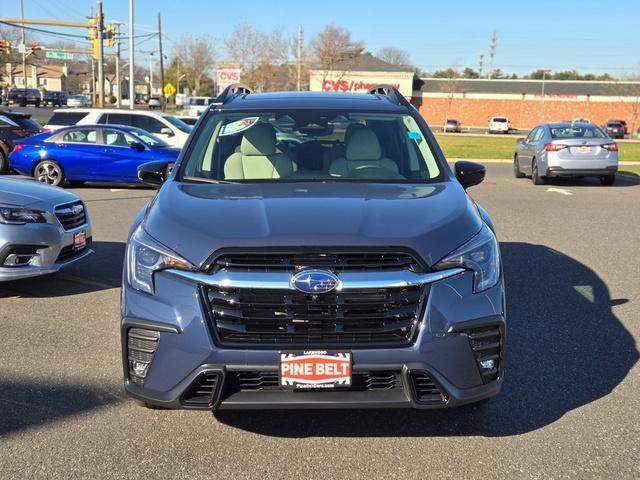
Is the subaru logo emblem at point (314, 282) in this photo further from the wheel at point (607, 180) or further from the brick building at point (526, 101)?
the brick building at point (526, 101)

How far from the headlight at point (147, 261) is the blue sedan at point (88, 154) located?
11.5 m

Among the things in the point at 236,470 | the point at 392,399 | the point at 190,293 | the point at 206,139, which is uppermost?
the point at 206,139

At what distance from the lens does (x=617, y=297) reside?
6.30 metres

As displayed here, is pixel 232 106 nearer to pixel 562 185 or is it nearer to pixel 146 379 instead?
pixel 146 379

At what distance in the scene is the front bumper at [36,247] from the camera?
581cm

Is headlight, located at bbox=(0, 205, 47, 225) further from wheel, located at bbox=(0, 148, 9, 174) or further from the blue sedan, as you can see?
wheel, located at bbox=(0, 148, 9, 174)

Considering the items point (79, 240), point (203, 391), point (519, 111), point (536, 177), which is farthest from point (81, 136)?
point (519, 111)

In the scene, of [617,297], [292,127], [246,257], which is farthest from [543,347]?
[246,257]

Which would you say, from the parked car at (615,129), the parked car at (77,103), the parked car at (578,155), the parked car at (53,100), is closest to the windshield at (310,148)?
the parked car at (578,155)

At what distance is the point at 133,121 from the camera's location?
18.2 metres

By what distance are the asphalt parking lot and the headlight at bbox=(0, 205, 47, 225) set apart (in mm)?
729

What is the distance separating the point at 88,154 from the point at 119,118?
3.78 meters

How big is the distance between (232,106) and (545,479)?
3.28 m

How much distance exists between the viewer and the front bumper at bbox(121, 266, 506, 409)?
9.96 feet
